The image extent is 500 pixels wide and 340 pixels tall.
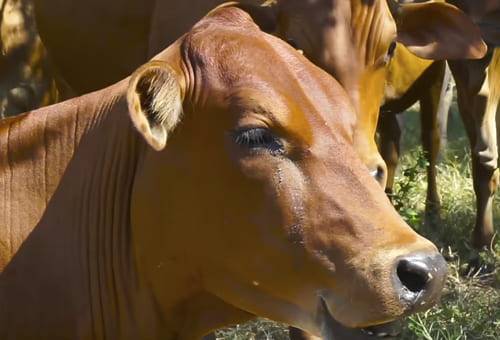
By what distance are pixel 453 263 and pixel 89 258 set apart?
3300 millimetres

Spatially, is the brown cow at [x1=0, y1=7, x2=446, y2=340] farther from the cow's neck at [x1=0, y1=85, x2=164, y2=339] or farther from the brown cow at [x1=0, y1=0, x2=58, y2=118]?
the brown cow at [x1=0, y1=0, x2=58, y2=118]

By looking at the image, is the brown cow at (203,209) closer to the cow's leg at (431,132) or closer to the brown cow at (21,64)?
the brown cow at (21,64)

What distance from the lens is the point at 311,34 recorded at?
4.75 m

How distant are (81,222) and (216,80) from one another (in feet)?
1.91

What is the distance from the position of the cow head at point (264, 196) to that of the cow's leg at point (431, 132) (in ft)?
12.8

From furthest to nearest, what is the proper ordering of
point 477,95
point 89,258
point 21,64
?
1. point 21,64
2. point 477,95
3. point 89,258

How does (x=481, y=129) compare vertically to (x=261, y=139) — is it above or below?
below

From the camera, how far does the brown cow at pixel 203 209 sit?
10.6 ft

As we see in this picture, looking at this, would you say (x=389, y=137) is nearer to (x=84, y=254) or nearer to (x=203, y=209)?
(x=84, y=254)

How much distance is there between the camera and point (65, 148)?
12.1ft

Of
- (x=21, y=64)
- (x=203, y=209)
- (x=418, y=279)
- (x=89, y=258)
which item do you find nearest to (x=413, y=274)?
(x=418, y=279)

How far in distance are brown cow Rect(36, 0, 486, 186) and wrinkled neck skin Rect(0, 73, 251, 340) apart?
901 millimetres

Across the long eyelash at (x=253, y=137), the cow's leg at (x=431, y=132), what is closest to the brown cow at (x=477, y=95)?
the cow's leg at (x=431, y=132)

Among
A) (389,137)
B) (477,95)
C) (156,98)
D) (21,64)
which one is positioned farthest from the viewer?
(21,64)
